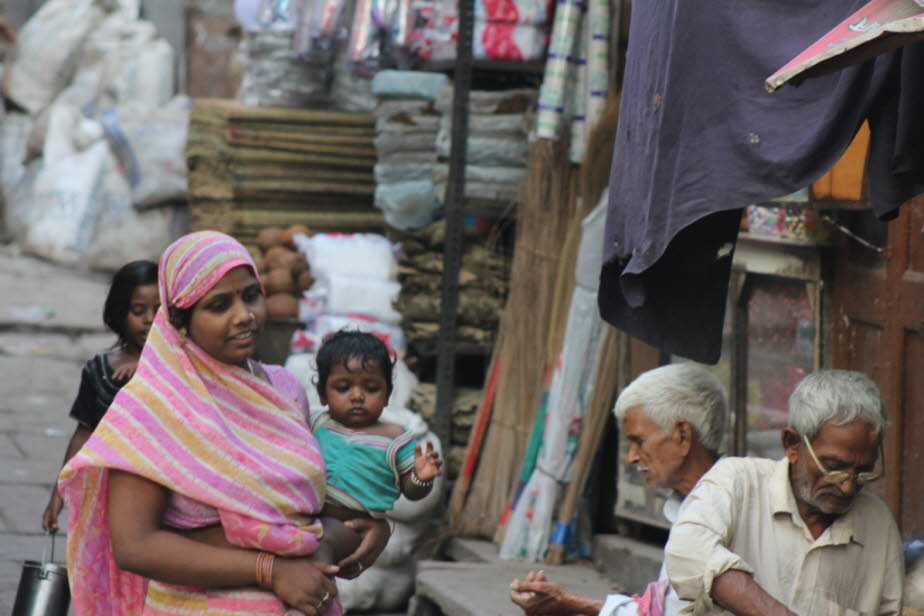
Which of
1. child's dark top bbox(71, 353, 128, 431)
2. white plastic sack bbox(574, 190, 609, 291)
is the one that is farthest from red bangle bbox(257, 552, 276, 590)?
white plastic sack bbox(574, 190, 609, 291)

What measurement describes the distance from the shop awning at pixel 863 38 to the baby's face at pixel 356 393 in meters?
1.45

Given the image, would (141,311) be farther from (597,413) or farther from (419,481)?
(597,413)

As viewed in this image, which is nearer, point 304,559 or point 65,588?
point 304,559

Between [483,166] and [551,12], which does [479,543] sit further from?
[551,12]

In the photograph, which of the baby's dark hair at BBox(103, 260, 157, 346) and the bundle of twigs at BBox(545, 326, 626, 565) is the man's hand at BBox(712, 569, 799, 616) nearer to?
the baby's dark hair at BBox(103, 260, 157, 346)

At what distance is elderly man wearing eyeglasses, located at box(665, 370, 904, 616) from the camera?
2762 mm

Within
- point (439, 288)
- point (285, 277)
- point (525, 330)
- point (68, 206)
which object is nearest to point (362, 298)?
point (285, 277)

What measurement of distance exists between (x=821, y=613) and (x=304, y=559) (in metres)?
1.05

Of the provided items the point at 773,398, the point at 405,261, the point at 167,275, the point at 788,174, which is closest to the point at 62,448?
the point at 405,261

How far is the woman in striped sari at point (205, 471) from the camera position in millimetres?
2561

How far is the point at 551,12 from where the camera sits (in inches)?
237

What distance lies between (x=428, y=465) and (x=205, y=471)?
24.5 inches

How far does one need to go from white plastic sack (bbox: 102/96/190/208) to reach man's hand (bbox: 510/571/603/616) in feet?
34.4

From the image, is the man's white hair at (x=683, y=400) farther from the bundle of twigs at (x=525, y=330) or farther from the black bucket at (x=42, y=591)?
the bundle of twigs at (x=525, y=330)
